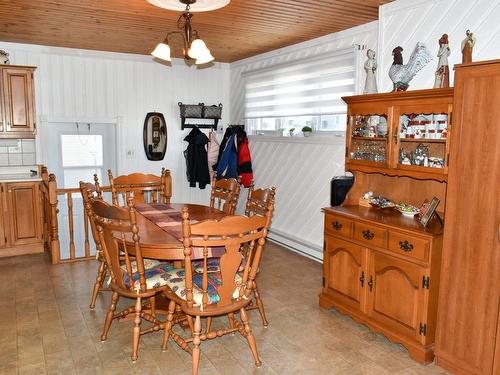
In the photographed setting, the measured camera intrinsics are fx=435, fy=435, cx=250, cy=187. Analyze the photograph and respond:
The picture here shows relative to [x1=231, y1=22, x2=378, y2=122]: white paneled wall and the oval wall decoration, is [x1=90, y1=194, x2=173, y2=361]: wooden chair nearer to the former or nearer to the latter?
[x1=231, y1=22, x2=378, y2=122]: white paneled wall

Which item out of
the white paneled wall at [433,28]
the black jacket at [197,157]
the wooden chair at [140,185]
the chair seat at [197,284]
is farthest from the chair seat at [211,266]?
the black jacket at [197,157]

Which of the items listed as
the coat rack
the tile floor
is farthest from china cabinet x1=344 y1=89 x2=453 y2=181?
the coat rack

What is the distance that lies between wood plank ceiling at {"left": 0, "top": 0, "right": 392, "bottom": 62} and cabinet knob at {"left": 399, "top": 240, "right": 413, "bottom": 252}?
1.94 m

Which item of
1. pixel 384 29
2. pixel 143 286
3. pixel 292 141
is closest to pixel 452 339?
pixel 143 286

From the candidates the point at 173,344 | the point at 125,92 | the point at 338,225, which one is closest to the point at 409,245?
the point at 338,225

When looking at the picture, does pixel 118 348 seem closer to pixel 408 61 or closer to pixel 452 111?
pixel 452 111

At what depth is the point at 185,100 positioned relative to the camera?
20.8ft

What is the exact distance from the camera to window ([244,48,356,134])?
4.46m

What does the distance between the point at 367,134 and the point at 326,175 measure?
4.40ft

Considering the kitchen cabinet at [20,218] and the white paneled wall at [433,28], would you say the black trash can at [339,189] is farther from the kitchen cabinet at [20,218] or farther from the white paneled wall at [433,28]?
the kitchen cabinet at [20,218]

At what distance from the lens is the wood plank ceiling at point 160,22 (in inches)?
140

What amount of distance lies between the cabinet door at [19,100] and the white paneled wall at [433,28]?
12.7ft

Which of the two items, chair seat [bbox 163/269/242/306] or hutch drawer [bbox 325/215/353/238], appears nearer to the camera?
chair seat [bbox 163/269/242/306]

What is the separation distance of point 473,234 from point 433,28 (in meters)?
1.66
